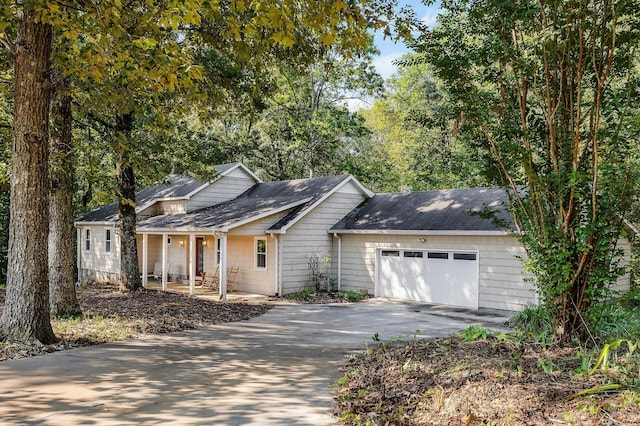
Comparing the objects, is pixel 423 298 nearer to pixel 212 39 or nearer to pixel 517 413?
pixel 212 39

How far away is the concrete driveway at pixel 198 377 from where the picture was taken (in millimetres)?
5531

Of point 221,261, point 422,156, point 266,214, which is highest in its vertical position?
point 422,156

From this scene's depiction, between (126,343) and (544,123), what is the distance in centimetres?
770

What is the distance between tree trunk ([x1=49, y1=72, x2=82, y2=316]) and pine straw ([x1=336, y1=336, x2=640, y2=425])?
7058 millimetres

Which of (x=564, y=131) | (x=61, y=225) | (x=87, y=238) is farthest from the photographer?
(x=87, y=238)

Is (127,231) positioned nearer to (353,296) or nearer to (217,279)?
(217,279)

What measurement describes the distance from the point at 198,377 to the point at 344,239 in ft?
37.4

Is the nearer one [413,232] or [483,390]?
[483,390]

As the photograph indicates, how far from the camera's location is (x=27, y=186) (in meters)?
8.40

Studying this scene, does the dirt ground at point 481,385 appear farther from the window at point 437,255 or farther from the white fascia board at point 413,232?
the window at point 437,255

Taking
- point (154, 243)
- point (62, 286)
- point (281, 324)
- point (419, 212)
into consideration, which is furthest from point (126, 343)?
point (154, 243)

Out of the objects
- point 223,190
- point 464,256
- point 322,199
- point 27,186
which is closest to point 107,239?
point 223,190

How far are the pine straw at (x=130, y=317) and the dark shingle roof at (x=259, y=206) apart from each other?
9.55 ft

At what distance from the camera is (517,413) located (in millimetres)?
4500
